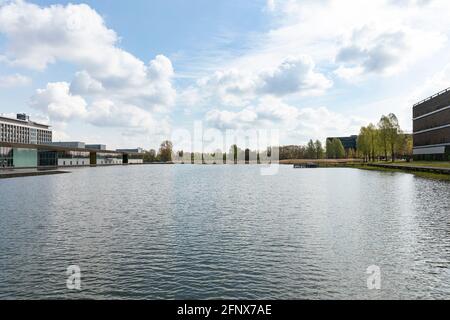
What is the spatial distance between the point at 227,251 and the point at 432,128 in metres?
131

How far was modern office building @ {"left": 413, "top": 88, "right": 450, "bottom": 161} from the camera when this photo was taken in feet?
382

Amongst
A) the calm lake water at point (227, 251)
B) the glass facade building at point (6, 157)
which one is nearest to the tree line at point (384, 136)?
the calm lake water at point (227, 251)

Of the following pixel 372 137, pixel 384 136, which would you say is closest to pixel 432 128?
pixel 384 136

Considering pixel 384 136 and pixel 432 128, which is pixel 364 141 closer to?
pixel 384 136

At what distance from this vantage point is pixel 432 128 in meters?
129

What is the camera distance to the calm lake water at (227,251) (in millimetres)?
14898

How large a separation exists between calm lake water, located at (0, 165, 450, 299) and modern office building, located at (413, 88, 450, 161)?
9458cm

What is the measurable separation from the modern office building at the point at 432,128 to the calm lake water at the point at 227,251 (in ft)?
310

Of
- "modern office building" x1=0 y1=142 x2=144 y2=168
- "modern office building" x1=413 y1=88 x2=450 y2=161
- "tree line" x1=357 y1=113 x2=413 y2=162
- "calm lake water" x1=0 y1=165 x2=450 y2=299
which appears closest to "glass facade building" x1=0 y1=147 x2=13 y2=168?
"modern office building" x1=0 y1=142 x2=144 y2=168

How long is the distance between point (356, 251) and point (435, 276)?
4.57m

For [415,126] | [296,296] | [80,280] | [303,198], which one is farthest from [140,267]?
[415,126]

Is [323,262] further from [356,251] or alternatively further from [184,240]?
[184,240]

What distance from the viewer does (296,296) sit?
46.3ft

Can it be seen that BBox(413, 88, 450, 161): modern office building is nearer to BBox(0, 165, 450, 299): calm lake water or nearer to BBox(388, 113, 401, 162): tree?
BBox(388, 113, 401, 162): tree
